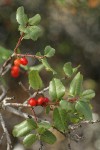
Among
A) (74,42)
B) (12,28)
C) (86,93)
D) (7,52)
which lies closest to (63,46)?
(74,42)

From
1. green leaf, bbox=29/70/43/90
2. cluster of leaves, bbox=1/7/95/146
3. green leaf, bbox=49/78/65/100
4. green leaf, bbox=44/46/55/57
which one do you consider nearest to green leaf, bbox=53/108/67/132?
cluster of leaves, bbox=1/7/95/146

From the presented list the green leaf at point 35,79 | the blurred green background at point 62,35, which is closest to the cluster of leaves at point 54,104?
the green leaf at point 35,79

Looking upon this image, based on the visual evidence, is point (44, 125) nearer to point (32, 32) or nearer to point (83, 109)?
point (83, 109)

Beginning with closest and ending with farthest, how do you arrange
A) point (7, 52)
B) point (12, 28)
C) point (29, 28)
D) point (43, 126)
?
point (43, 126), point (29, 28), point (7, 52), point (12, 28)

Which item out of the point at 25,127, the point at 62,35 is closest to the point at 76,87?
the point at 25,127

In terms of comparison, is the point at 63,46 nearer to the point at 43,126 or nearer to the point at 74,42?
the point at 74,42

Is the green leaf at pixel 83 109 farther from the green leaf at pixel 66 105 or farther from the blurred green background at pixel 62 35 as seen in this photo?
the blurred green background at pixel 62 35

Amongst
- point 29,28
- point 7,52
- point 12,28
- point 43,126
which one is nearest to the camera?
point 43,126

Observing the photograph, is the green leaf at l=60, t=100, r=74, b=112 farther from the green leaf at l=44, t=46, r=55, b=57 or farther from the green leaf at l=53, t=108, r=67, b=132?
the green leaf at l=44, t=46, r=55, b=57
